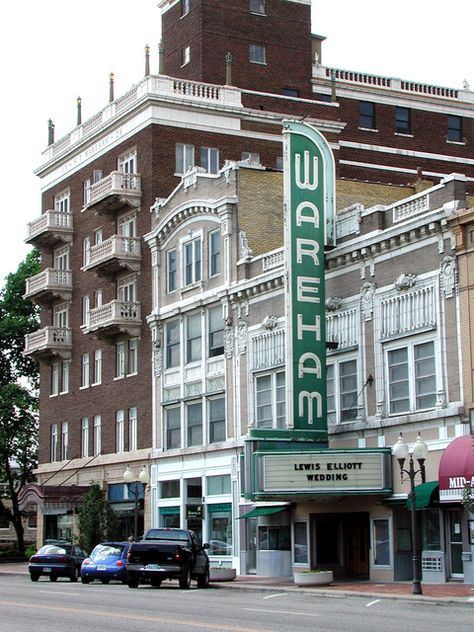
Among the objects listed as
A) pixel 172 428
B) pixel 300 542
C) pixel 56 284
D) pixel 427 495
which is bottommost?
pixel 300 542

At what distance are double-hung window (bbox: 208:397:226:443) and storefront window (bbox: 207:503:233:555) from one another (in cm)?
288

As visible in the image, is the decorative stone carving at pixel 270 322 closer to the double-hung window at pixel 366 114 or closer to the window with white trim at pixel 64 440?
the window with white trim at pixel 64 440

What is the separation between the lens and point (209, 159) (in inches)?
2375

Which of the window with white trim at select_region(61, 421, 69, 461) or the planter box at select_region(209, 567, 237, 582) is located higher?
the window with white trim at select_region(61, 421, 69, 461)

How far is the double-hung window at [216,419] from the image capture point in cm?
5228

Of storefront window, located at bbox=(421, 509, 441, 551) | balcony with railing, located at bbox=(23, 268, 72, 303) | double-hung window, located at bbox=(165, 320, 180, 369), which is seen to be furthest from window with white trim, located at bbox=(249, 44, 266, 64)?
storefront window, located at bbox=(421, 509, 441, 551)

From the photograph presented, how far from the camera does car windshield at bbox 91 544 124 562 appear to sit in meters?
42.6

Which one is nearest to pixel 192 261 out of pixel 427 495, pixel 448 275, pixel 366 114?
pixel 448 275

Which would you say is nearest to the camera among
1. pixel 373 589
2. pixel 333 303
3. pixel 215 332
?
pixel 373 589

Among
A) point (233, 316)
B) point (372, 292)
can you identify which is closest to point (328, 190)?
point (372, 292)

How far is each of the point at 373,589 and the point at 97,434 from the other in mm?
30103

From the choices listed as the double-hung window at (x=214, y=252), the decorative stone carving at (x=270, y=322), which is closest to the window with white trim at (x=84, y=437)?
the double-hung window at (x=214, y=252)

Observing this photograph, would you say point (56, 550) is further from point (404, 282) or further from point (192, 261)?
point (404, 282)

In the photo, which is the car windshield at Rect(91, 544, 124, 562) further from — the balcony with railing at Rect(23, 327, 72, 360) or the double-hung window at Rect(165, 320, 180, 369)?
the balcony with railing at Rect(23, 327, 72, 360)
